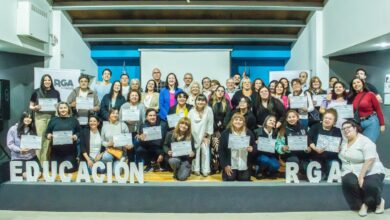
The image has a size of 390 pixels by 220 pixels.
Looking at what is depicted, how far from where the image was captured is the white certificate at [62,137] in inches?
167

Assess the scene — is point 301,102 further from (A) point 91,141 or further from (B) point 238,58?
(B) point 238,58

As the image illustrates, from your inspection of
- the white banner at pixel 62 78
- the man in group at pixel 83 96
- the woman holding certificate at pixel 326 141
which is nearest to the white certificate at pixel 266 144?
the woman holding certificate at pixel 326 141

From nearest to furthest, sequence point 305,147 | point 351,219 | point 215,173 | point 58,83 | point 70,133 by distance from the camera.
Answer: point 351,219
point 305,147
point 70,133
point 215,173
point 58,83

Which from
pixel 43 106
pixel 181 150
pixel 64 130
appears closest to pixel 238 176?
pixel 181 150

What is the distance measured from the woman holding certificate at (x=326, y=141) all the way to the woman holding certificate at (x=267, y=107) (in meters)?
0.55

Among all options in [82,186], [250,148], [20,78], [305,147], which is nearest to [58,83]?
[20,78]

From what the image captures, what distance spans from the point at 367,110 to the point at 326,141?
94 centimetres

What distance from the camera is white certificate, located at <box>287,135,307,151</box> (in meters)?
4.02

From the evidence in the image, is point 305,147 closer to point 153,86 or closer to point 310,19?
point 153,86

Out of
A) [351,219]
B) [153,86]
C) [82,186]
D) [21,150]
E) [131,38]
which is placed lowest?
[351,219]

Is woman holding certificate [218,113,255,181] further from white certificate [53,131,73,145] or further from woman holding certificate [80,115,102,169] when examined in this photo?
white certificate [53,131,73,145]

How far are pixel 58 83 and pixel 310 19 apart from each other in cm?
500

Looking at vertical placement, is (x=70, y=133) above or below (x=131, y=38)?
below

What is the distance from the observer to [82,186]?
3.79 m
